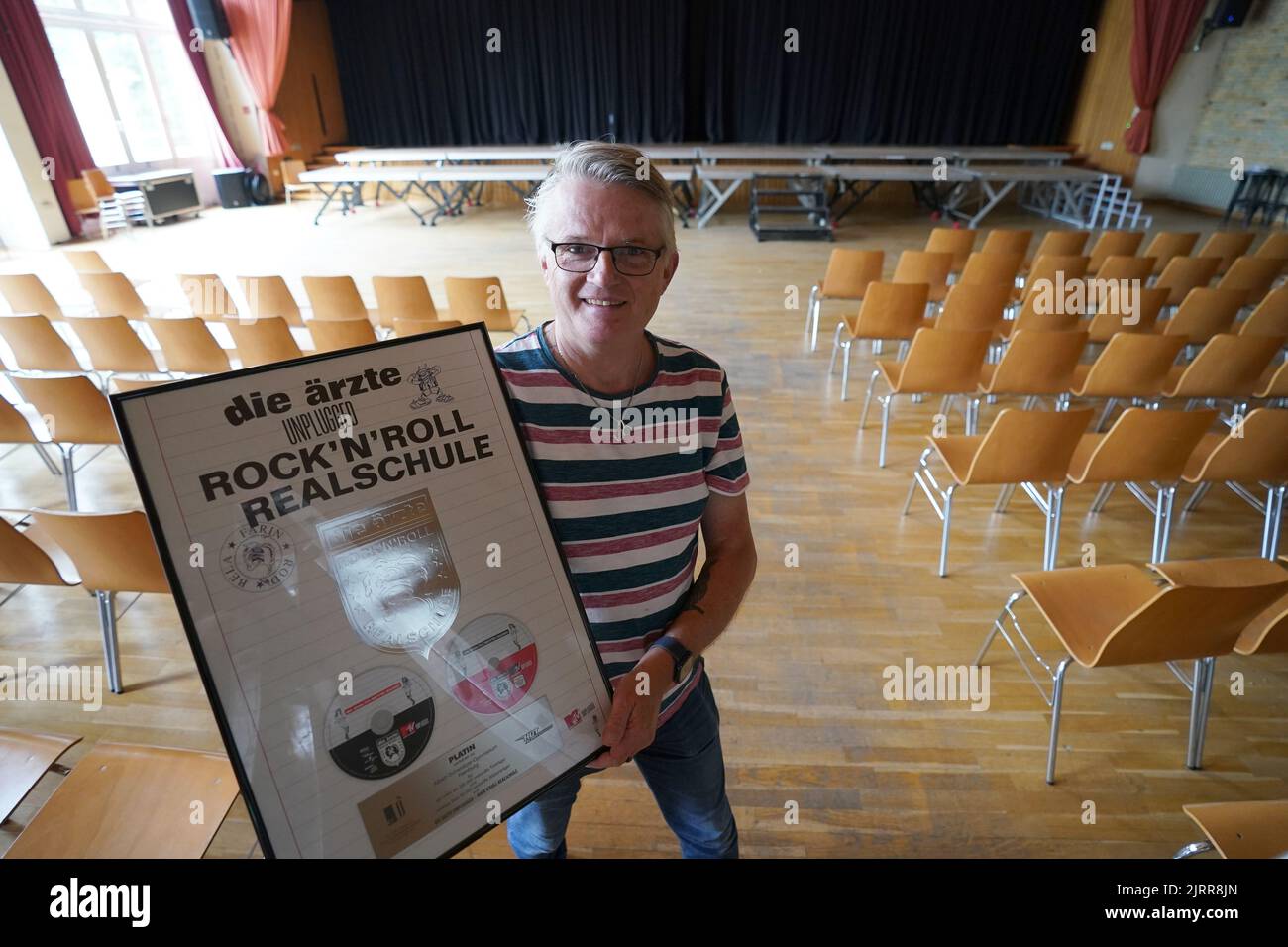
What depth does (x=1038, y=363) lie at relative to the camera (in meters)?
3.11

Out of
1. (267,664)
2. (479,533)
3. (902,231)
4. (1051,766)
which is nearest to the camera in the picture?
(267,664)

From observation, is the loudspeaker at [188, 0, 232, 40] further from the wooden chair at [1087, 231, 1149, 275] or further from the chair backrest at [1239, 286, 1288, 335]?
the chair backrest at [1239, 286, 1288, 335]

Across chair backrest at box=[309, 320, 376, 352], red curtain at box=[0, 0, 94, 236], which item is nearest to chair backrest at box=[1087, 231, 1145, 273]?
chair backrest at box=[309, 320, 376, 352]

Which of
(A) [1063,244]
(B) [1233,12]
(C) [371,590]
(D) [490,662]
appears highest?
(B) [1233,12]

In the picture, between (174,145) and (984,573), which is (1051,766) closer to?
(984,573)

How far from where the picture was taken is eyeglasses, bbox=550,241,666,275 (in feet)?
3.03

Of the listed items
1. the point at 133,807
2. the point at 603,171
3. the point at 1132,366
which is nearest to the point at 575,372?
the point at 603,171

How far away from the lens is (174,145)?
408 inches

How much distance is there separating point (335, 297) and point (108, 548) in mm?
2472

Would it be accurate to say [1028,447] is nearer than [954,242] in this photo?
Yes

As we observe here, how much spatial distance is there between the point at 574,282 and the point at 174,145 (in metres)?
12.9

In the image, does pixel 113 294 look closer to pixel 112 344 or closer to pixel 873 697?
pixel 112 344

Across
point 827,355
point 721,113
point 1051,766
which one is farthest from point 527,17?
→ point 1051,766

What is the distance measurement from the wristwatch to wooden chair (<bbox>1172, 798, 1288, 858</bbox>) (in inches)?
42.0
